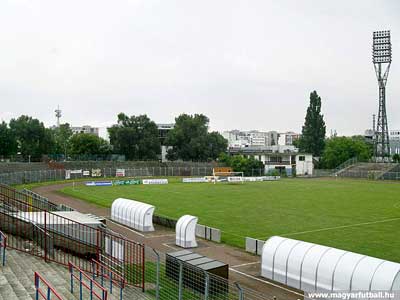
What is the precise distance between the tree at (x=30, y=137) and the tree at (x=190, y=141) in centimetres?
3596

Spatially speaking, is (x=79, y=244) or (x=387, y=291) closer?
(x=387, y=291)

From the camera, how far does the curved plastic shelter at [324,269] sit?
15.4m

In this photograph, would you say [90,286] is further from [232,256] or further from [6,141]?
[6,141]

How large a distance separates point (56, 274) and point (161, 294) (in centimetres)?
409

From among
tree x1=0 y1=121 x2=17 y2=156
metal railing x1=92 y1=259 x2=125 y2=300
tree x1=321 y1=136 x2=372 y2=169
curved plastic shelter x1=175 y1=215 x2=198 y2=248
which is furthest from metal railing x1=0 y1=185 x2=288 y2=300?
tree x1=321 y1=136 x2=372 y2=169

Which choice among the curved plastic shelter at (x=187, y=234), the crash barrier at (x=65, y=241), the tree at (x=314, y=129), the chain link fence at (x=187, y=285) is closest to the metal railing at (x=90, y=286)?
the chain link fence at (x=187, y=285)

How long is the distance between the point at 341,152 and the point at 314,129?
476 inches

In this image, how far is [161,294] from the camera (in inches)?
653

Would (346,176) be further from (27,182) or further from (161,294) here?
(161,294)

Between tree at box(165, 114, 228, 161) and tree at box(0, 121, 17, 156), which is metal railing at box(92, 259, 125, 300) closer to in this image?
tree at box(0, 121, 17, 156)

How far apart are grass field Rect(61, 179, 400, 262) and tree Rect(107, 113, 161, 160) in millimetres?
58828

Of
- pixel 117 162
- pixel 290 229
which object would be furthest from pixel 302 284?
pixel 117 162

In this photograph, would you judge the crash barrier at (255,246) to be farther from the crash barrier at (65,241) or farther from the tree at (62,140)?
the tree at (62,140)

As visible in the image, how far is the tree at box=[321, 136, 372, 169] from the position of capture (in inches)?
4847
